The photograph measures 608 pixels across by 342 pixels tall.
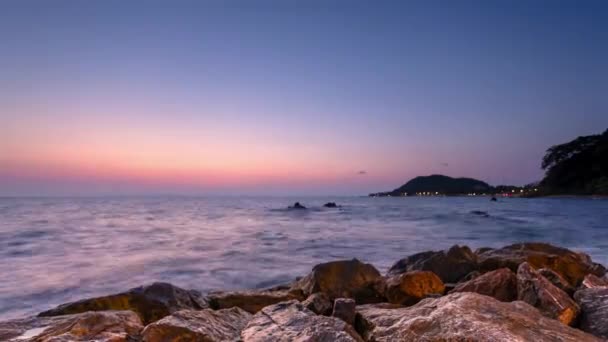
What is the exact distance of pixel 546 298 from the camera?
447 cm

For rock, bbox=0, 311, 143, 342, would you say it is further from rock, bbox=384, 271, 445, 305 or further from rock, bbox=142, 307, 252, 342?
rock, bbox=384, 271, 445, 305

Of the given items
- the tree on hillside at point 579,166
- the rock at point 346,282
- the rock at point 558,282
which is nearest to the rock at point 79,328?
the rock at point 346,282

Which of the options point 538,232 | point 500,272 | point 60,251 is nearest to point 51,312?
point 500,272

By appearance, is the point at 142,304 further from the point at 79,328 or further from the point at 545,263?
the point at 545,263

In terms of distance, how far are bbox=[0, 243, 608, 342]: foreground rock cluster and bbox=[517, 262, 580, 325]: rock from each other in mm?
10

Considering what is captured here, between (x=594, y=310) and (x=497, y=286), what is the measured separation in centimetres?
119

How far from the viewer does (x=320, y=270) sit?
7195 mm

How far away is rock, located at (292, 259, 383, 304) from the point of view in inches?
269

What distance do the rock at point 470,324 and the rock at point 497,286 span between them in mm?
1399

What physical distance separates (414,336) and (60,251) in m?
17.5

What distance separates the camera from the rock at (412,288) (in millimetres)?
6137

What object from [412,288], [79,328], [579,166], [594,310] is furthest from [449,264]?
[579,166]

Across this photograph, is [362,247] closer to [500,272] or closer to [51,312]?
[500,272]

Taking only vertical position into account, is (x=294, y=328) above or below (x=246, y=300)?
above
